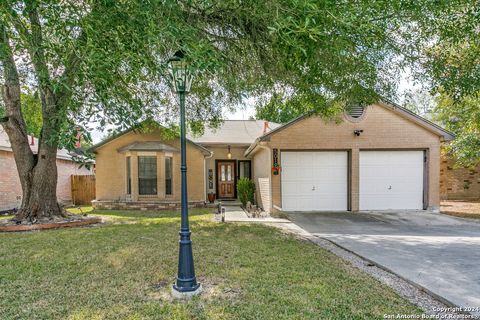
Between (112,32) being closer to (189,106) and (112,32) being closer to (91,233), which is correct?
(91,233)

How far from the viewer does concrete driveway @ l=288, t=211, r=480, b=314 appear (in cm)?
428

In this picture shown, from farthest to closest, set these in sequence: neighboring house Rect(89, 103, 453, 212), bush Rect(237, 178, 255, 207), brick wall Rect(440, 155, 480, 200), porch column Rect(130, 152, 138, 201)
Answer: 1. brick wall Rect(440, 155, 480, 200)
2. bush Rect(237, 178, 255, 207)
3. porch column Rect(130, 152, 138, 201)
4. neighboring house Rect(89, 103, 453, 212)

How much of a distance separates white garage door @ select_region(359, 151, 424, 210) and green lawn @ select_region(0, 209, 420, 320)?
245 inches

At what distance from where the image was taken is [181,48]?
3879mm

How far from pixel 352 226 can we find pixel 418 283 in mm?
4614

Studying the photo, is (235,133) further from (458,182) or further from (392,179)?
(458,182)

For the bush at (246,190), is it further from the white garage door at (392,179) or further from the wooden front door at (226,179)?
the white garage door at (392,179)

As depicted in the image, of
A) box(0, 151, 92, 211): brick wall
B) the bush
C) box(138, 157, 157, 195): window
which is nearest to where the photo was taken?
box(0, 151, 92, 211): brick wall

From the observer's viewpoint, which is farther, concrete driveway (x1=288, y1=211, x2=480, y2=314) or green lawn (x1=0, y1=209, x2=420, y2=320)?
concrete driveway (x1=288, y1=211, x2=480, y2=314)

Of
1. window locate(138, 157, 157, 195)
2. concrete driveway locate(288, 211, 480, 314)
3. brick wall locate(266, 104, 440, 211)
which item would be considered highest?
brick wall locate(266, 104, 440, 211)

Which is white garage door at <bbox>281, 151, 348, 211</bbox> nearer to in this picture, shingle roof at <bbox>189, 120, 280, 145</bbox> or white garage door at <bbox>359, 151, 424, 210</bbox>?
white garage door at <bbox>359, 151, 424, 210</bbox>

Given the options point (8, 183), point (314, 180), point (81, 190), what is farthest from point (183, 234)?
point (81, 190)

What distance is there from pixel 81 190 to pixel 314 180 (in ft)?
42.6

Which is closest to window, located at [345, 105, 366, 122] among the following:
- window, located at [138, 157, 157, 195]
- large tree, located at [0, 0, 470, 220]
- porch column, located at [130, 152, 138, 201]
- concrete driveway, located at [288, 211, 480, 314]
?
large tree, located at [0, 0, 470, 220]
